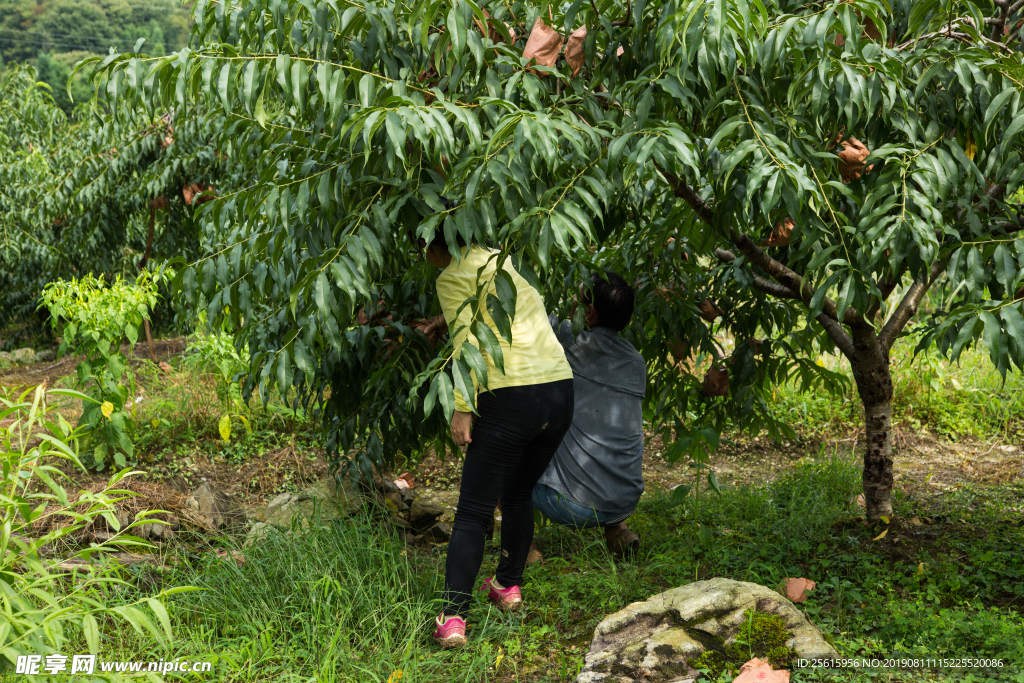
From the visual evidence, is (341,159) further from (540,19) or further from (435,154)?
(540,19)

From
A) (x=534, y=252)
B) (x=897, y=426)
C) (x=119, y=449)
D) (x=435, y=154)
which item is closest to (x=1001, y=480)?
(x=897, y=426)

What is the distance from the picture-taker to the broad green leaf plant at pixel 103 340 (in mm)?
3789

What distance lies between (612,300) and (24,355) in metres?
8.13

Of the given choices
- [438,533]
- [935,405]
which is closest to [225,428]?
[438,533]

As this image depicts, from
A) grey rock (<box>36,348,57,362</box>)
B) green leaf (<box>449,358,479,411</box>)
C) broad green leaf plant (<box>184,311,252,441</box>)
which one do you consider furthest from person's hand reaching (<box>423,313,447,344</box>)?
grey rock (<box>36,348,57,362</box>)

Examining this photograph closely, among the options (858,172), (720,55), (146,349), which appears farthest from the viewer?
(146,349)

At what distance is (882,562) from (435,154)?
232 centimetres

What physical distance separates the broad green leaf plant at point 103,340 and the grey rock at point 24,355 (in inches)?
209

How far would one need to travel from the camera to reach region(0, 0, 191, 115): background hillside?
31906 millimetres

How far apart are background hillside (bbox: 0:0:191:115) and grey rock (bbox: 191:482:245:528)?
3169 cm

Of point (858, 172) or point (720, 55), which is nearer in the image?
point (720, 55)

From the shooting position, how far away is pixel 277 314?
9.46 ft

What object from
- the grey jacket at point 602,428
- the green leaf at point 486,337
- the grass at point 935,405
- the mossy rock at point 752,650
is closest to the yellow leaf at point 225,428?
the grey jacket at point 602,428

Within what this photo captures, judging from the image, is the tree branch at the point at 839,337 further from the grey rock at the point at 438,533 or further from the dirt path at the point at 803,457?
the grey rock at the point at 438,533
